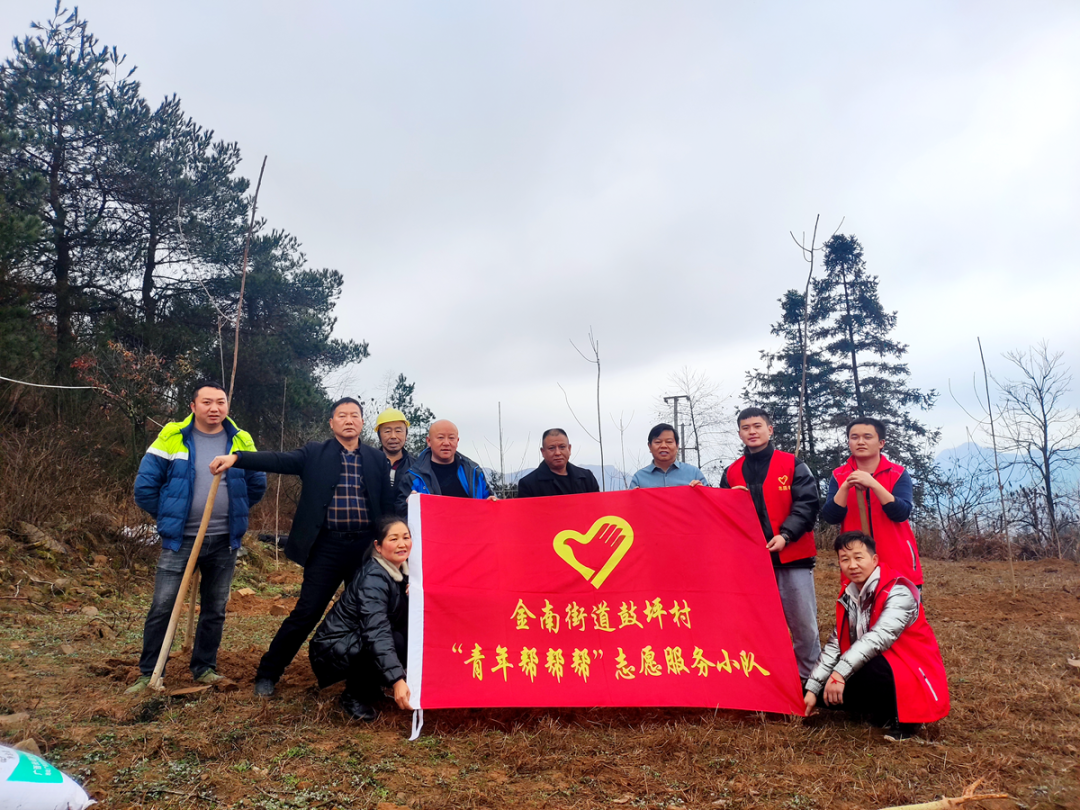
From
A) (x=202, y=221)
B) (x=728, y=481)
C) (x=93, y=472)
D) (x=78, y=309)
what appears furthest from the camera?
(x=202, y=221)

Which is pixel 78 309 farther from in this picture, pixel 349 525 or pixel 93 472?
pixel 349 525

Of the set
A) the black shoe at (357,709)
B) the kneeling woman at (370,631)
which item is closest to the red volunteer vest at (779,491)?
the kneeling woman at (370,631)

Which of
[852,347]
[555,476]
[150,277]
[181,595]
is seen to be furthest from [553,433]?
A: [852,347]

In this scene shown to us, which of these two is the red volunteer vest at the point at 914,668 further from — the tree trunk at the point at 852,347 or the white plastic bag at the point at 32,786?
the tree trunk at the point at 852,347

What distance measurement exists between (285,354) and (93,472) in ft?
24.7

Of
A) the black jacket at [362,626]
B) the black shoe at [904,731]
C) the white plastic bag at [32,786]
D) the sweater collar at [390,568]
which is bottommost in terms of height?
the black shoe at [904,731]

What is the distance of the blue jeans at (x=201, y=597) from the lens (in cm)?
407

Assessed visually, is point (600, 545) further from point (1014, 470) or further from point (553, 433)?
point (1014, 470)

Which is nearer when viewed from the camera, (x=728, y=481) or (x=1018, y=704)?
(x=1018, y=704)

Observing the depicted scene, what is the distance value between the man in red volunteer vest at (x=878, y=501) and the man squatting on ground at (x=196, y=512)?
3.69 metres

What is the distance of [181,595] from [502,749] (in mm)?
2008

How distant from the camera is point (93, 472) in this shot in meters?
9.55

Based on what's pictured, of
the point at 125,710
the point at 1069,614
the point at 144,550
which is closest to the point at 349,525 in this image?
the point at 125,710

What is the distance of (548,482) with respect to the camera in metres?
4.96
